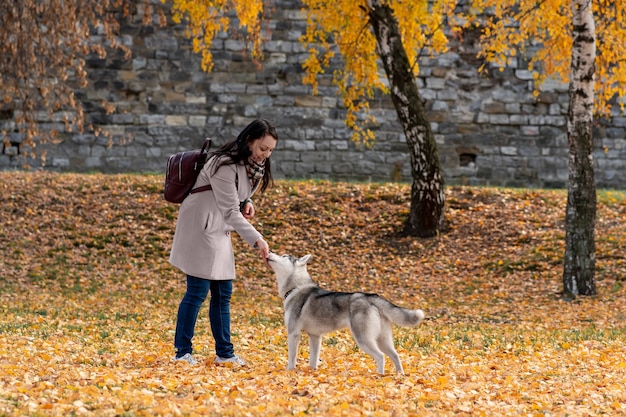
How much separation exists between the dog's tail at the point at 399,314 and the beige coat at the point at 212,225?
3.12 feet

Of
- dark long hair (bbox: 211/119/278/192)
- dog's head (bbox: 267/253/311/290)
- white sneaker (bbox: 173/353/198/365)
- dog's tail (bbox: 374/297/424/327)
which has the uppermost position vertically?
dark long hair (bbox: 211/119/278/192)

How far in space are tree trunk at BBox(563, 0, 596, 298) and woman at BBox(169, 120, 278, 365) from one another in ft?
19.3

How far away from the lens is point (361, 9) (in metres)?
14.1

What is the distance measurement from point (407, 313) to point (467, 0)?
12.8m

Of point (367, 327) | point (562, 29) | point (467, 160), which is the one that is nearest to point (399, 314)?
point (367, 327)

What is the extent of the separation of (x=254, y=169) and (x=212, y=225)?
47 cm

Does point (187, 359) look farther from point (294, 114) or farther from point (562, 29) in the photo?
point (294, 114)

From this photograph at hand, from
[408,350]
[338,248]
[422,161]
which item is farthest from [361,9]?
[408,350]

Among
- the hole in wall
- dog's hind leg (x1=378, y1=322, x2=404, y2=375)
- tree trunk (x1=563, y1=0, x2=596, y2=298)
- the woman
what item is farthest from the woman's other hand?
the hole in wall

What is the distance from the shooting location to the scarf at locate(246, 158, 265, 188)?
6.52 metres

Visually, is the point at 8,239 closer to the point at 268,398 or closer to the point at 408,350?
the point at 408,350

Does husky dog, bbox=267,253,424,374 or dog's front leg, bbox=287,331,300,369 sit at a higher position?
husky dog, bbox=267,253,424,374

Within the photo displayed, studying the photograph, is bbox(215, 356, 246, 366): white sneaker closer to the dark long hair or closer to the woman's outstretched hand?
the woman's outstretched hand

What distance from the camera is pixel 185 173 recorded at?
6.50m
